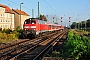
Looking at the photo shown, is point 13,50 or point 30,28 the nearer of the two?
point 13,50

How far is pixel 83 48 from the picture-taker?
36.7 ft

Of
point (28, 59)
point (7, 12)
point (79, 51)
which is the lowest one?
point (28, 59)

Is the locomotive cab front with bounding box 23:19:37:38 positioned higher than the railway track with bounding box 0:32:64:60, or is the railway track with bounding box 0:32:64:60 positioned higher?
the locomotive cab front with bounding box 23:19:37:38

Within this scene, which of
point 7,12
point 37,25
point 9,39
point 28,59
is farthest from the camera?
point 7,12

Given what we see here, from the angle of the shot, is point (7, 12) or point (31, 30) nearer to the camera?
point (31, 30)

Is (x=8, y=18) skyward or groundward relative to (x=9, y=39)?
skyward

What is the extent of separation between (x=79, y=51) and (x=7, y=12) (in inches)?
2929

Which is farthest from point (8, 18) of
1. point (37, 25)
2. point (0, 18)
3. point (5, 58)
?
point (5, 58)

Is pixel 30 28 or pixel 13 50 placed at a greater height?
pixel 30 28

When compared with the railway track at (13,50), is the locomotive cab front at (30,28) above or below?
above

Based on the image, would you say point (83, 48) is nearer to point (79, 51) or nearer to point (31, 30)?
point (79, 51)

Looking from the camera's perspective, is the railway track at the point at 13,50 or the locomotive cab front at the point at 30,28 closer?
the railway track at the point at 13,50

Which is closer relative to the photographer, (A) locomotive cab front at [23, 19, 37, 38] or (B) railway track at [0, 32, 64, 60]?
A: (B) railway track at [0, 32, 64, 60]

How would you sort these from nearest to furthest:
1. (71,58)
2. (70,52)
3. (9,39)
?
(71,58) < (70,52) < (9,39)
